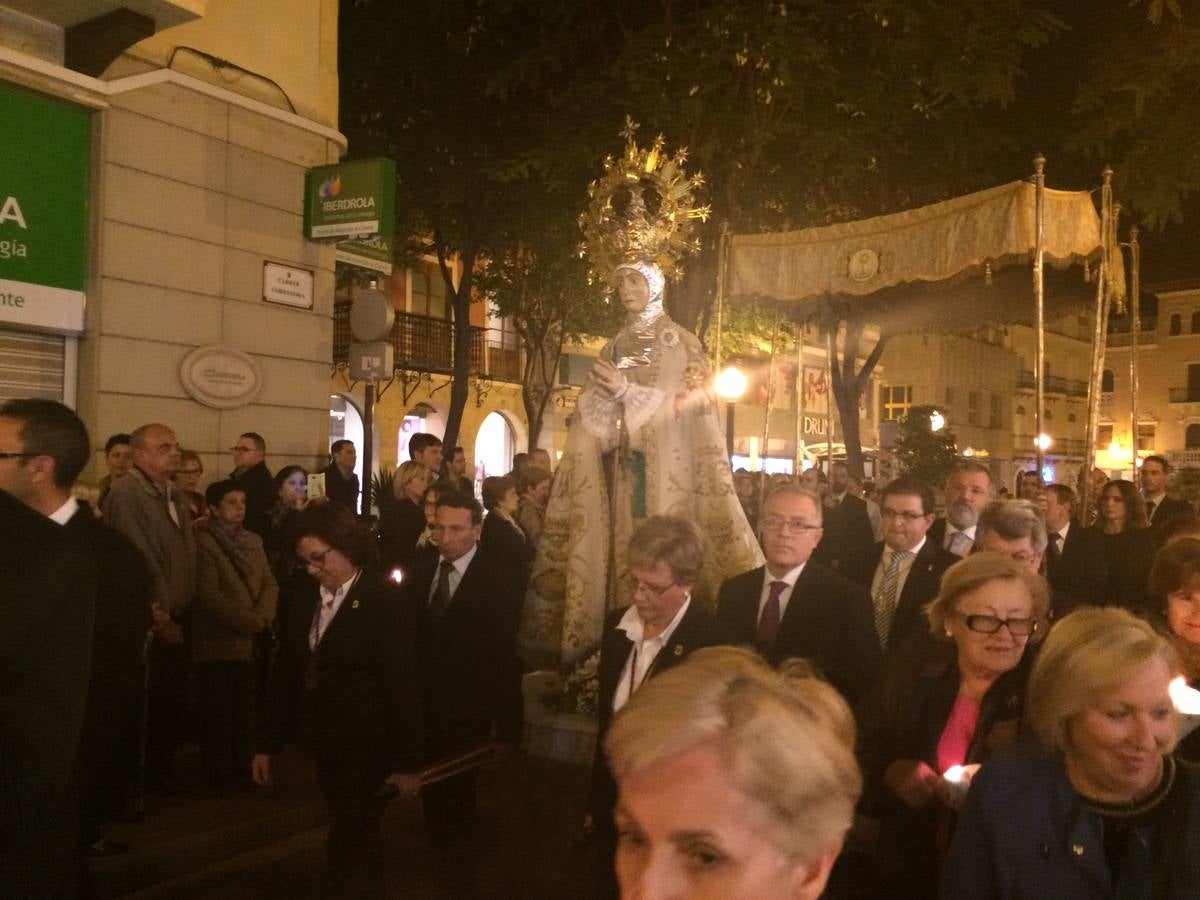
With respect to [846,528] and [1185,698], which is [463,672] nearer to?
[1185,698]

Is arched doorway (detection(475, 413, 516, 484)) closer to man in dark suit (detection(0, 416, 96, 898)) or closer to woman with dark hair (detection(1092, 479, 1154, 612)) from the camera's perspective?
woman with dark hair (detection(1092, 479, 1154, 612))

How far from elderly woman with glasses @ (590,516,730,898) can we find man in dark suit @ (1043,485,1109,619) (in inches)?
150

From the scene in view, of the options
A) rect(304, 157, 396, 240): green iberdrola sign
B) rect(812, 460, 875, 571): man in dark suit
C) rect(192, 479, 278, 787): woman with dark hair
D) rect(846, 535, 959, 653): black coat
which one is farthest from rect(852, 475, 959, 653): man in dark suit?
rect(304, 157, 396, 240): green iberdrola sign

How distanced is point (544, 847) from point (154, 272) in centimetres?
610

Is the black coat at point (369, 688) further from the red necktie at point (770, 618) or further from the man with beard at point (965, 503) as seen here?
the man with beard at point (965, 503)

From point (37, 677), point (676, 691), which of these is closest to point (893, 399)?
point (37, 677)

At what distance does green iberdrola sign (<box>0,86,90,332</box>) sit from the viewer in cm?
782

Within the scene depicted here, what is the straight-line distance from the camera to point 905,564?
4996 millimetres

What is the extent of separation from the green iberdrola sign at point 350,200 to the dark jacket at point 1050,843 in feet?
28.0

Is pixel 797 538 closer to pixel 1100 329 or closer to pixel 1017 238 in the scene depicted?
pixel 1017 238

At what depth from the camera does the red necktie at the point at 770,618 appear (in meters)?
4.16

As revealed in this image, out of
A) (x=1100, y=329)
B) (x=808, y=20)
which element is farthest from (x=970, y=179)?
(x=1100, y=329)

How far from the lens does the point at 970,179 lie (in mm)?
12898

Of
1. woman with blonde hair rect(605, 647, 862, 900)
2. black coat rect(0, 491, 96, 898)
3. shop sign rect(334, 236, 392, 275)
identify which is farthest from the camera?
shop sign rect(334, 236, 392, 275)
